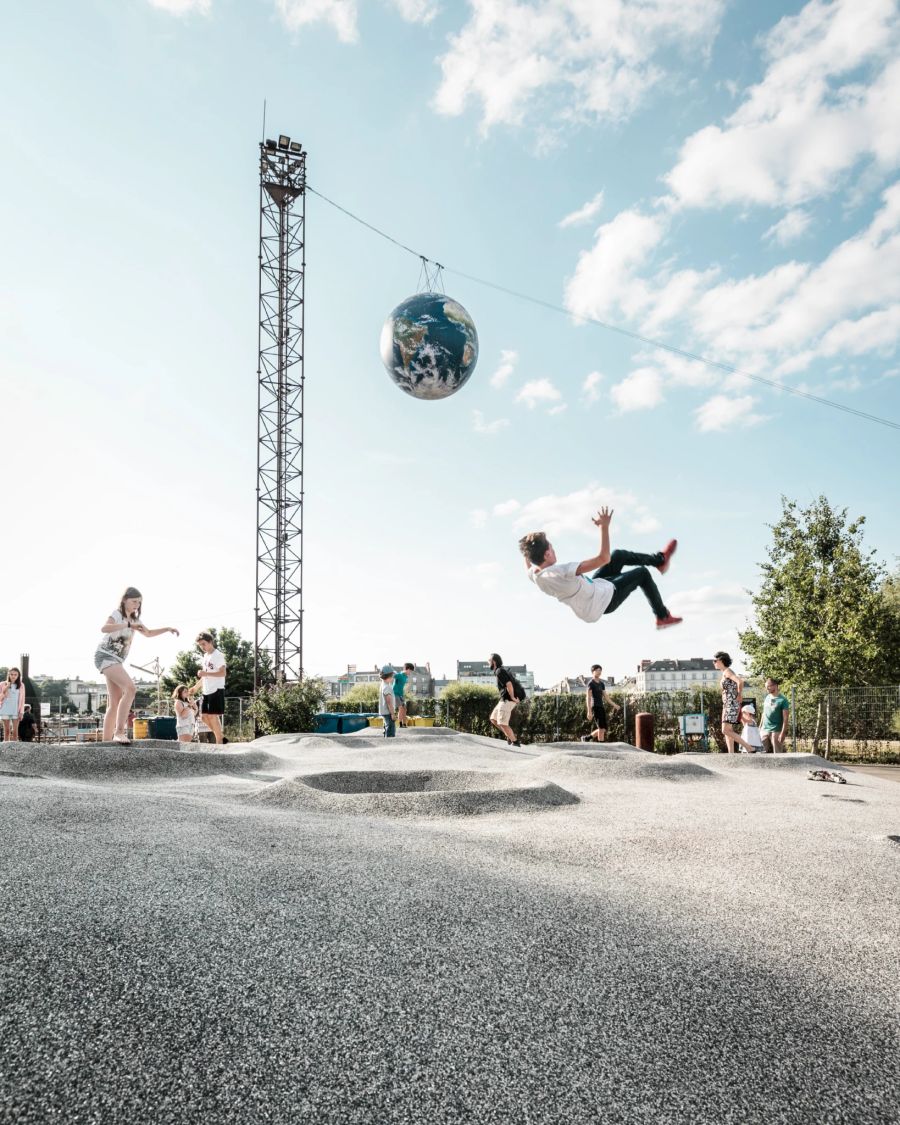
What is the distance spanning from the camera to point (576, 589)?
19.1ft

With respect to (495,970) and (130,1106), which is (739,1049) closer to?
(495,970)

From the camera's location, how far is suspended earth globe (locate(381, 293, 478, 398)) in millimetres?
7535

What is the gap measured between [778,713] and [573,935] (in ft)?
35.9

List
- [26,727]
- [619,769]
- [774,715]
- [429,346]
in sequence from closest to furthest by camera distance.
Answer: [429,346]
[619,769]
[774,715]
[26,727]

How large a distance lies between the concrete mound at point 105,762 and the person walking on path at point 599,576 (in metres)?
4.60

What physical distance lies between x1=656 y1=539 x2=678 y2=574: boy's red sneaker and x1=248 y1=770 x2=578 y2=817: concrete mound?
2.22 meters

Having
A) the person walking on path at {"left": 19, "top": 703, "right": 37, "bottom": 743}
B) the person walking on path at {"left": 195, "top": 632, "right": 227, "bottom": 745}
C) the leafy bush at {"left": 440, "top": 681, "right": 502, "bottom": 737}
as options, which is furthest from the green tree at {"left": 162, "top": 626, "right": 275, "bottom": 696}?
the person walking on path at {"left": 195, "top": 632, "right": 227, "bottom": 745}

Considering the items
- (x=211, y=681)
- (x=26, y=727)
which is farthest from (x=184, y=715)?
(x=26, y=727)

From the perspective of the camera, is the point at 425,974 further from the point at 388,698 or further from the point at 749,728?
the point at 388,698

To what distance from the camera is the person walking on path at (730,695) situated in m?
11.7

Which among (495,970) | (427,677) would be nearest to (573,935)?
(495,970)

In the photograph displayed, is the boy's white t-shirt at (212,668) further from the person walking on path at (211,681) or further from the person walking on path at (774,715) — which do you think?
the person walking on path at (774,715)

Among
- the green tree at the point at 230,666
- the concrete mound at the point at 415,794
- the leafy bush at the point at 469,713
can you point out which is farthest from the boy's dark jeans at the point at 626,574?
the green tree at the point at 230,666

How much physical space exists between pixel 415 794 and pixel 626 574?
101 inches
